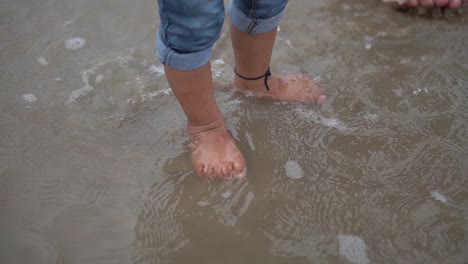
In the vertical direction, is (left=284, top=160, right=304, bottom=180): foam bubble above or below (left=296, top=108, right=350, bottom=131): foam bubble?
below

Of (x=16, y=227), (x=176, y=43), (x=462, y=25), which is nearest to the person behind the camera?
(x=176, y=43)

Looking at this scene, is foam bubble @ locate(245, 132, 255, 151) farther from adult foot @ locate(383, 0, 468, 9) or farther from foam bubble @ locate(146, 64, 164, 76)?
adult foot @ locate(383, 0, 468, 9)

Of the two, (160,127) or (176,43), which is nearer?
(176,43)

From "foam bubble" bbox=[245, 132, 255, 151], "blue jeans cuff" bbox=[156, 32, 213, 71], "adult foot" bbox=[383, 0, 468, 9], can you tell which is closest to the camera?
"blue jeans cuff" bbox=[156, 32, 213, 71]

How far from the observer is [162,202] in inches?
57.9

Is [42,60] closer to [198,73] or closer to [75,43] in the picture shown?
[75,43]

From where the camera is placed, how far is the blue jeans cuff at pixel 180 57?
4.14 feet

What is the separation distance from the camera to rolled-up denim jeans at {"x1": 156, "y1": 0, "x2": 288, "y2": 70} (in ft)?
3.66

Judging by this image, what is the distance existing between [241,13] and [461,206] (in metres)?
1.05

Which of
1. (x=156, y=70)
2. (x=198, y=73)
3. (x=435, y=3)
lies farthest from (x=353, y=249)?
(x=435, y=3)

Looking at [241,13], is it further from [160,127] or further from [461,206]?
[461,206]

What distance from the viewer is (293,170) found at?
1560 mm

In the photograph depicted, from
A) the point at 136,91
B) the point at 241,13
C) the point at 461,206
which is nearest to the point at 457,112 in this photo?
the point at 461,206

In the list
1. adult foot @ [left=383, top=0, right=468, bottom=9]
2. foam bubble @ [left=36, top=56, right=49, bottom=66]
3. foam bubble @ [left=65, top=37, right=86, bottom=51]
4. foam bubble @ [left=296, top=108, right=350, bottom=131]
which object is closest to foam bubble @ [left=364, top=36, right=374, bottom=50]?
adult foot @ [left=383, top=0, right=468, bottom=9]
